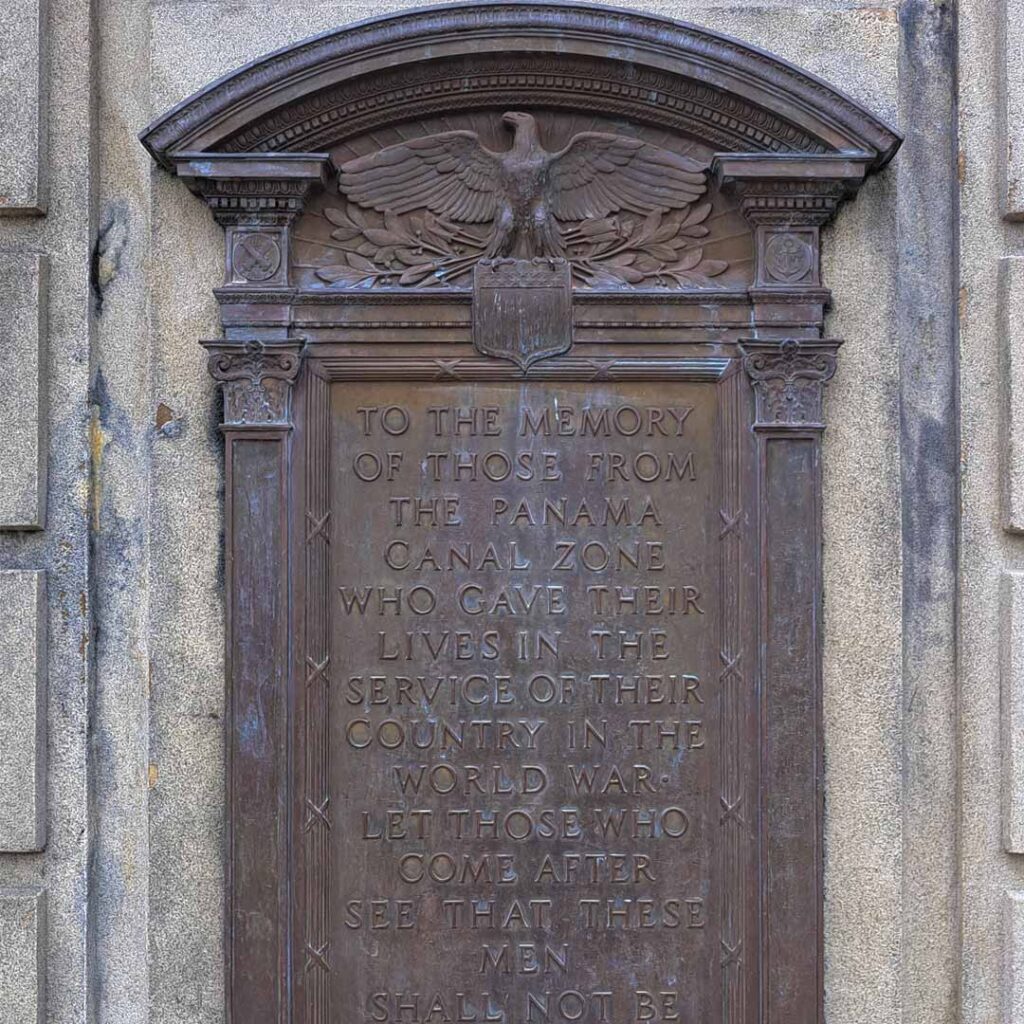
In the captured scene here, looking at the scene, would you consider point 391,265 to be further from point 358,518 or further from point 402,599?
point 402,599

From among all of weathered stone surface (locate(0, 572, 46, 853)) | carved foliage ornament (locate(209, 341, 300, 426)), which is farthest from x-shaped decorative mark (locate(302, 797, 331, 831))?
carved foliage ornament (locate(209, 341, 300, 426))

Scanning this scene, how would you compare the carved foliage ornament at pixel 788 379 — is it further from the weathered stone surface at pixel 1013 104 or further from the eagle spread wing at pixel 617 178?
the weathered stone surface at pixel 1013 104

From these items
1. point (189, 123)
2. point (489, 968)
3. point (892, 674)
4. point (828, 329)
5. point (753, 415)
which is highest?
point (189, 123)

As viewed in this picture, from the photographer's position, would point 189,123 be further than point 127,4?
No

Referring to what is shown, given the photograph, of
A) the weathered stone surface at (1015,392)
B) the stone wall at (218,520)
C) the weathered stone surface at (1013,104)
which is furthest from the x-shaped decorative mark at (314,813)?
the weathered stone surface at (1013,104)

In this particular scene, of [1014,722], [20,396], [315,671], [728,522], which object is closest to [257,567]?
[315,671]

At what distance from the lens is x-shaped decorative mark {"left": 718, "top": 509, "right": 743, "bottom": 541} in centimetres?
405

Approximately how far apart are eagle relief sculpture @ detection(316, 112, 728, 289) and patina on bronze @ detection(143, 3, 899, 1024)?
10 millimetres

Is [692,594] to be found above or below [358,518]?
below

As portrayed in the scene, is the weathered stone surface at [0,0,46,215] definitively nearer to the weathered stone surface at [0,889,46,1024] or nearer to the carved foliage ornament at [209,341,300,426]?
the carved foliage ornament at [209,341,300,426]

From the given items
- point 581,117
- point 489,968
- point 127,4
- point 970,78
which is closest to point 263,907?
point 489,968

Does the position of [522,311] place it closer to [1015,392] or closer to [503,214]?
[503,214]

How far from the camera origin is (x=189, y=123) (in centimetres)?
393

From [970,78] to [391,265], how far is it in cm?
204
